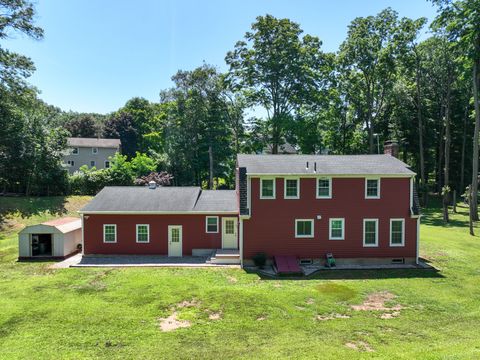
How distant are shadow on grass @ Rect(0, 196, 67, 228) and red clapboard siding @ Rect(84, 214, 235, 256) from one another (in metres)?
13.7

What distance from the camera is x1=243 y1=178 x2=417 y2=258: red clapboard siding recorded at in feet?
62.6

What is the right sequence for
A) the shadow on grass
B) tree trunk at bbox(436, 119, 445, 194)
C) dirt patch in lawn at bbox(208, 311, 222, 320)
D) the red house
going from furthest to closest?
tree trunk at bbox(436, 119, 445, 194), the shadow on grass, the red house, dirt patch in lawn at bbox(208, 311, 222, 320)

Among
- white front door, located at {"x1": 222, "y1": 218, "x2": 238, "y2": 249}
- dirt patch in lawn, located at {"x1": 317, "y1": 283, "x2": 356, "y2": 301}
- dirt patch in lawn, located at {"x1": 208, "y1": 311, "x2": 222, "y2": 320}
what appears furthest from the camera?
white front door, located at {"x1": 222, "y1": 218, "x2": 238, "y2": 249}

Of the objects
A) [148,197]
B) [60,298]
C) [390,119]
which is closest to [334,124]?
[390,119]

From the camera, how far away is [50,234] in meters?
20.8

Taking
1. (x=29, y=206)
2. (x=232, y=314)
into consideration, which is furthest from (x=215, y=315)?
(x=29, y=206)

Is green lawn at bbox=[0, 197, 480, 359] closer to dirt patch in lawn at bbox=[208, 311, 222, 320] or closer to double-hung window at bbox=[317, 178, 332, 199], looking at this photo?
dirt patch in lawn at bbox=[208, 311, 222, 320]

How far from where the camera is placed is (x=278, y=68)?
3853 cm

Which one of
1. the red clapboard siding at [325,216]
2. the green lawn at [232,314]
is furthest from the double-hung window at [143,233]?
the red clapboard siding at [325,216]

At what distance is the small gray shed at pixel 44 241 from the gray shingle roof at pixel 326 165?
11.7 m

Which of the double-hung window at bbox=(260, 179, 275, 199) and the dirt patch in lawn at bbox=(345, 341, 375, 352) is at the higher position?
the double-hung window at bbox=(260, 179, 275, 199)

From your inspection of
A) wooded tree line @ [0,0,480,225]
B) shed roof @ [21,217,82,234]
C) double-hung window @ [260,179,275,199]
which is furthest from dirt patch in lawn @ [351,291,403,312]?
wooded tree line @ [0,0,480,225]

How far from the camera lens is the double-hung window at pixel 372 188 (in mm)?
19219

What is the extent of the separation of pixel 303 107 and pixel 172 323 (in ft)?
112
